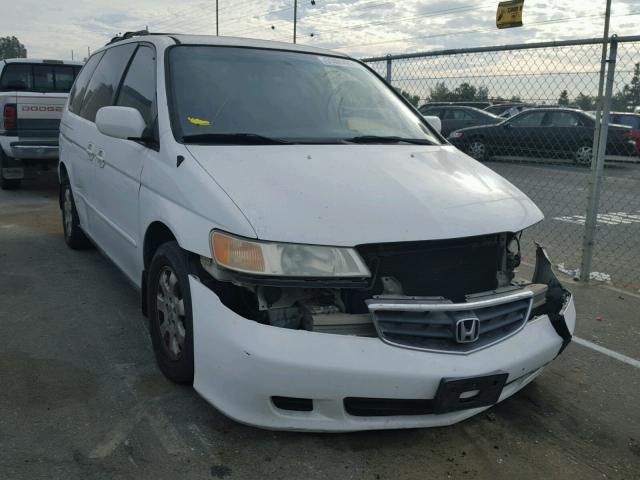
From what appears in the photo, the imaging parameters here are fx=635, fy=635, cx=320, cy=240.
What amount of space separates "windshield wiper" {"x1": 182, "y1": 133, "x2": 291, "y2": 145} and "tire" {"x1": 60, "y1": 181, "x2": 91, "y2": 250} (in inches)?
107

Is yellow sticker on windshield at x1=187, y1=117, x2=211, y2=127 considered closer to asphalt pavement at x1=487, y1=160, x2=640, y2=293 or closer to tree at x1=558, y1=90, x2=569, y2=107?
tree at x1=558, y1=90, x2=569, y2=107

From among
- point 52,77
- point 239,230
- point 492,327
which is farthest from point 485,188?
point 52,77

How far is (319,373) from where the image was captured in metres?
2.46

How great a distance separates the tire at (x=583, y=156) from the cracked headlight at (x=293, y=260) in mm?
8142

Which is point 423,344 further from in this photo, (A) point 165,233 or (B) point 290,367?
(A) point 165,233

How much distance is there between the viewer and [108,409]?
120 inches

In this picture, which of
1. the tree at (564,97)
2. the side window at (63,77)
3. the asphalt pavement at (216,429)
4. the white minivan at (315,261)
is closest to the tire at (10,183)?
the side window at (63,77)

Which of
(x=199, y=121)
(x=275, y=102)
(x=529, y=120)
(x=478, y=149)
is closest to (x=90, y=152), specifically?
(x=199, y=121)

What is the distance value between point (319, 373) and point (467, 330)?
0.65 metres

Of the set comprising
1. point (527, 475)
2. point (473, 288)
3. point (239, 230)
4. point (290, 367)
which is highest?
point (239, 230)

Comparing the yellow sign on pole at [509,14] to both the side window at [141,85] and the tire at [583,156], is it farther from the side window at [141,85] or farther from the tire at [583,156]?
the tire at [583,156]

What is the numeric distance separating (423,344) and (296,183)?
3.02 ft

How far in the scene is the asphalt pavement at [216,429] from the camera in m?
2.63

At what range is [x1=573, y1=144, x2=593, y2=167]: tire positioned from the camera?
10023 mm
